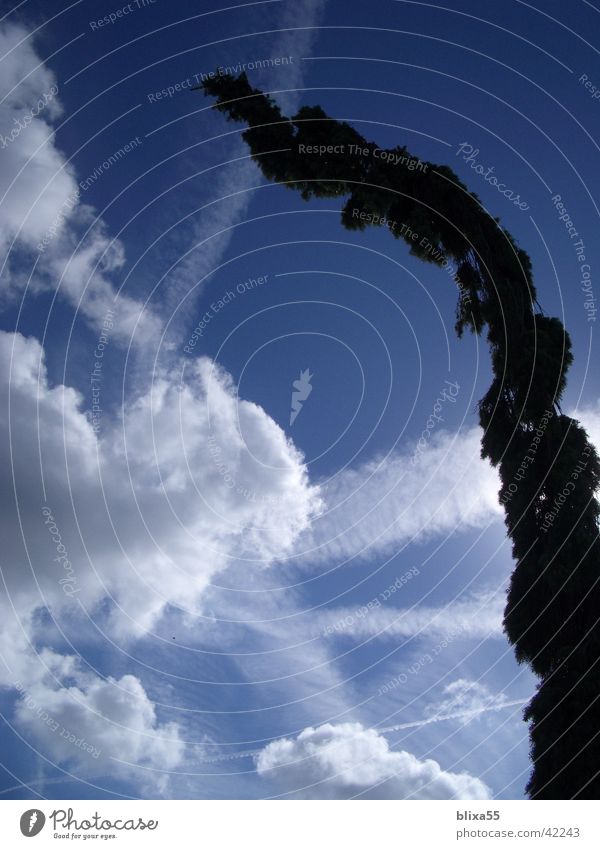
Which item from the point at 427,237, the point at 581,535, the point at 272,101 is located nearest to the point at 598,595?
the point at 581,535

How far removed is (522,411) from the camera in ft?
57.7

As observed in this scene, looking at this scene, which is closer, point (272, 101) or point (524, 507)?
point (524, 507)

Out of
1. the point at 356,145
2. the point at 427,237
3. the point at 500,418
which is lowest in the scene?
the point at 500,418

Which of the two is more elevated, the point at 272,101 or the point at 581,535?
the point at 272,101

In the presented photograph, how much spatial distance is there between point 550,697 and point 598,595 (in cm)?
335

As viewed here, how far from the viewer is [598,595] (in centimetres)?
1510

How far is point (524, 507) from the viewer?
16828mm

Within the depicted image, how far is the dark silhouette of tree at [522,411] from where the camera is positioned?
14173 millimetres

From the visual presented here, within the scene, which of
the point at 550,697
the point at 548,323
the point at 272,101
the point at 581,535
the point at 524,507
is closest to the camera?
the point at 550,697

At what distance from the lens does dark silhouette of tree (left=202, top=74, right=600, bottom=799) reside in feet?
46.5

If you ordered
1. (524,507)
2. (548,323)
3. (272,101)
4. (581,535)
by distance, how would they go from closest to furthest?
(581,535)
(524,507)
(548,323)
(272,101)
